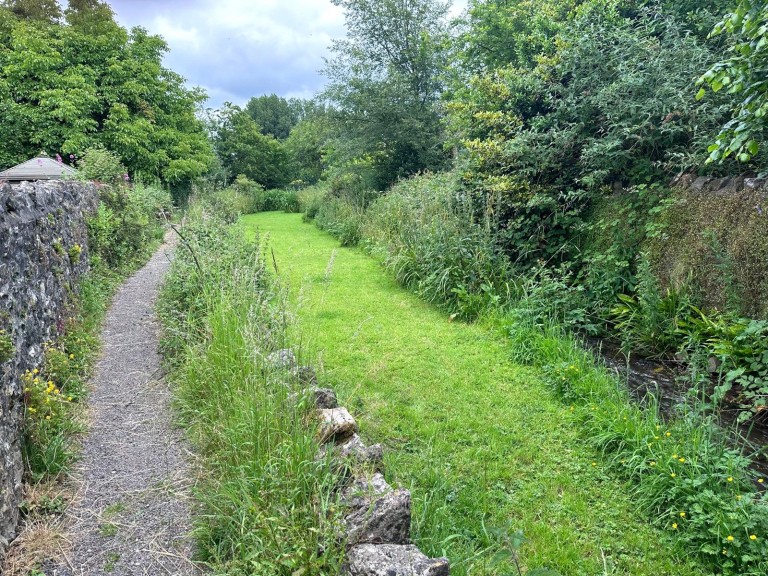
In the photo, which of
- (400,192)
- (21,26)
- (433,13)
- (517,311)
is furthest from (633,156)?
(21,26)

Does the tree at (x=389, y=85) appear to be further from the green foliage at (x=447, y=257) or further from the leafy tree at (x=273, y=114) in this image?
the leafy tree at (x=273, y=114)

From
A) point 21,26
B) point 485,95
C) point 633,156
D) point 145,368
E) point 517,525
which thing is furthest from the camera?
point 21,26

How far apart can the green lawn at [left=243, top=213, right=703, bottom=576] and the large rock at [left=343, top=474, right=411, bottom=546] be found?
240 millimetres

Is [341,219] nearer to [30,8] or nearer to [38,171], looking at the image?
[38,171]

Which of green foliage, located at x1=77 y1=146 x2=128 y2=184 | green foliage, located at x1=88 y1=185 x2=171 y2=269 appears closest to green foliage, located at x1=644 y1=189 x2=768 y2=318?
green foliage, located at x1=88 y1=185 x2=171 y2=269

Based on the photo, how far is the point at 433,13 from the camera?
15.1 metres

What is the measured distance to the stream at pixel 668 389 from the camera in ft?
10.1

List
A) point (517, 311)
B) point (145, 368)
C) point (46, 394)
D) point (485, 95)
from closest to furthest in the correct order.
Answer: point (46, 394) → point (145, 368) → point (517, 311) → point (485, 95)

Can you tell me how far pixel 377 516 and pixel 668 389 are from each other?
10.6 ft

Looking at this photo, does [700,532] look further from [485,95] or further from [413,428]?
[485,95]

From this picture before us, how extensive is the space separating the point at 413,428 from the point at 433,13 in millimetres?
15826

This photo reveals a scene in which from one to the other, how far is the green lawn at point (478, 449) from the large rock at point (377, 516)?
0.79 feet

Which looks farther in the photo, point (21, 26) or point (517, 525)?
point (21, 26)

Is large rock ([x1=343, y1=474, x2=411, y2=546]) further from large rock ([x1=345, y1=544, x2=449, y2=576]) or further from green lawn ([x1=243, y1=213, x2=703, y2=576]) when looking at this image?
green lawn ([x1=243, y1=213, x2=703, y2=576])
